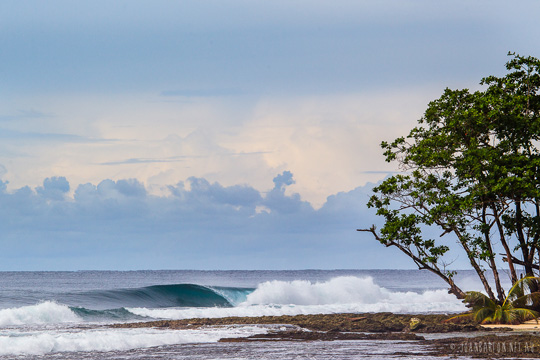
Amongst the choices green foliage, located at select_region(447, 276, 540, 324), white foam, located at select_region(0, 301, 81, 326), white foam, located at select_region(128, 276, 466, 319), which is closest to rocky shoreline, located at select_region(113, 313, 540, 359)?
green foliage, located at select_region(447, 276, 540, 324)

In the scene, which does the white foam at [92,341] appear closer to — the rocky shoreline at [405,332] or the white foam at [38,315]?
the rocky shoreline at [405,332]

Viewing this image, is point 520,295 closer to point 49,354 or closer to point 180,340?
point 180,340

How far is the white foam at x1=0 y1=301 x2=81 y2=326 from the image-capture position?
102ft

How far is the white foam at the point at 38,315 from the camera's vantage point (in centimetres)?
3113

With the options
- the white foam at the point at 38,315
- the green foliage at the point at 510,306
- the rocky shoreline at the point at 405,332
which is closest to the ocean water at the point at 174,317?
the white foam at the point at 38,315

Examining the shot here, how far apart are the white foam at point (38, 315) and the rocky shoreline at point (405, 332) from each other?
844 centimetres

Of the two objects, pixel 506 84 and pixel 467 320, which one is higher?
pixel 506 84

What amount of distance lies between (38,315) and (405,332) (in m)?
19.4

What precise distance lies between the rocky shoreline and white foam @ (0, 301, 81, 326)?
8.44m

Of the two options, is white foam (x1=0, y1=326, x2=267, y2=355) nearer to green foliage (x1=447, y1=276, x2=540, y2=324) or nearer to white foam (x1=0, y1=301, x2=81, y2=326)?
green foliage (x1=447, y1=276, x2=540, y2=324)

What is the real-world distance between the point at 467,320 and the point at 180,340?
10466mm

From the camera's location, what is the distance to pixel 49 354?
17.7 m

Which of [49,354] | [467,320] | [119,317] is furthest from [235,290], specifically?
[49,354]

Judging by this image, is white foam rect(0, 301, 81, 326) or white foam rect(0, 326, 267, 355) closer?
white foam rect(0, 326, 267, 355)
